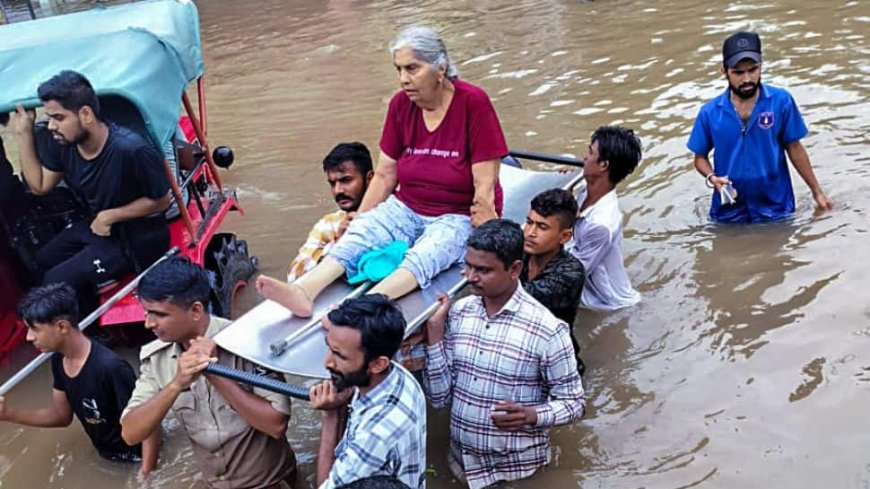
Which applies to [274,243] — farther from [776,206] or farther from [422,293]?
[776,206]

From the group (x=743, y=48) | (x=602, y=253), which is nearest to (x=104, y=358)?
(x=602, y=253)

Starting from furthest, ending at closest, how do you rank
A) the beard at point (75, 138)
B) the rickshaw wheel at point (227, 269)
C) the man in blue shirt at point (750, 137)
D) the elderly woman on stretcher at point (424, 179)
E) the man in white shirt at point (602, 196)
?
1. the rickshaw wheel at point (227, 269)
2. the man in blue shirt at point (750, 137)
3. the beard at point (75, 138)
4. the man in white shirt at point (602, 196)
5. the elderly woman on stretcher at point (424, 179)

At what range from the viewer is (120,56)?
5227mm

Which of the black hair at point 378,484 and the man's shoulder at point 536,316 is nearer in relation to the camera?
the black hair at point 378,484

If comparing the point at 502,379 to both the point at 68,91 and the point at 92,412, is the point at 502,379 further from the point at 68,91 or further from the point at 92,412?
the point at 68,91

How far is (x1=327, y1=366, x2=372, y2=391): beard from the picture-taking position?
284 centimetres

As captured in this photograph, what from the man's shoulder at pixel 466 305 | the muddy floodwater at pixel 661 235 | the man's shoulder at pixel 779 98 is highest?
the man's shoulder at pixel 779 98

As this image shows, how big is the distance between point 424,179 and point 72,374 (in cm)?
203

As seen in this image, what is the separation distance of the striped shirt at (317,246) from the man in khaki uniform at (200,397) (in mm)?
1151

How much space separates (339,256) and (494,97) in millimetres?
5630

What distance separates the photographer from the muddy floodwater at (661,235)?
13.2ft

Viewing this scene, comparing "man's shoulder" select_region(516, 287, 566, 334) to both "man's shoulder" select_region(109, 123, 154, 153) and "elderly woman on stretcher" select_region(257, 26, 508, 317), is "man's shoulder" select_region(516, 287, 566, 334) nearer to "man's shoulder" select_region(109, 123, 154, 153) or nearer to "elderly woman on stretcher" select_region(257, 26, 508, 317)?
"elderly woman on stretcher" select_region(257, 26, 508, 317)

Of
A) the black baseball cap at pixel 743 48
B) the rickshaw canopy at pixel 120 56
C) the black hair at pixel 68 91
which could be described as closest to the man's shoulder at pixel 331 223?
the rickshaw canopy at pixel 120 56

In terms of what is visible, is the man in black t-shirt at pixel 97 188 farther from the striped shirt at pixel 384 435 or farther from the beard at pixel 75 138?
the striped shirt at pixel 384 435
